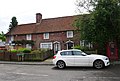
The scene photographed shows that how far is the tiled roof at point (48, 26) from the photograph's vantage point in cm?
3323

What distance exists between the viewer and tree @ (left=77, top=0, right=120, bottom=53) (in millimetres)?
18531

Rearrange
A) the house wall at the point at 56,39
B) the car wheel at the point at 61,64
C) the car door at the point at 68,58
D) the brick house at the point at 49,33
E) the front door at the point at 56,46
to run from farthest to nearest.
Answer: the front door at the point at 56,46, the brick house at the point at 49,33, the house wall at the point at 56,39, the car wheel at the point at 61,64, the car door at the point at 68,58

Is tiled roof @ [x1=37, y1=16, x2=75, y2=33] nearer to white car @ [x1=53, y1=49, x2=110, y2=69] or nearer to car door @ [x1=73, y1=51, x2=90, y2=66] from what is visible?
white car @ [x1=53, y1=49, x2=110, y2=69]

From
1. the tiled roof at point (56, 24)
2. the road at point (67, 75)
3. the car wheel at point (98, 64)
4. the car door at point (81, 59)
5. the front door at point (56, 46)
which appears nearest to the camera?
the road at point (67, 75)

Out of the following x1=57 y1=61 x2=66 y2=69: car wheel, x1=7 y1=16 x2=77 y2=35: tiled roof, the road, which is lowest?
the road

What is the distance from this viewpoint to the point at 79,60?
51.3 ft

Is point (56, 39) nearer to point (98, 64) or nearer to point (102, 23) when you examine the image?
point (102, 23)

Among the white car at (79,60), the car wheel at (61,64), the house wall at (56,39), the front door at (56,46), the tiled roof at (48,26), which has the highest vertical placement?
the tiled roof at (48,26)

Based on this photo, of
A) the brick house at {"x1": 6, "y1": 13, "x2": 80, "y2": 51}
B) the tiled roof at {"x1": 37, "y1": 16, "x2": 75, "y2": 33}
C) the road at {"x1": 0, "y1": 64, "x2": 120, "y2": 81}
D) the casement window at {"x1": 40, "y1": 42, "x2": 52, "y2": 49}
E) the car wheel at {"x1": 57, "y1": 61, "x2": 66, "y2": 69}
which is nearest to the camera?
the road at {"x1": 0, "y1": 64, "x2": 120, "y2": 81}

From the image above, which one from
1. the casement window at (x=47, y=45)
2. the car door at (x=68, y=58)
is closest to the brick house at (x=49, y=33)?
the casement window at (x=47, y=45)

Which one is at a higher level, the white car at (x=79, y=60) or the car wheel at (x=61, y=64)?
the white car at (x=79, y=60)

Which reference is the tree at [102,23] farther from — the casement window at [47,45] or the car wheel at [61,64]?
the casement window at [47,45]

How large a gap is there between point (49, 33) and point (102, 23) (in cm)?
1609

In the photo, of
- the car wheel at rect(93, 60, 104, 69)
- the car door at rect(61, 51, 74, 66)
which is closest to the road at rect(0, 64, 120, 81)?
the car wheel at rect(93, 60, 104, 69)
